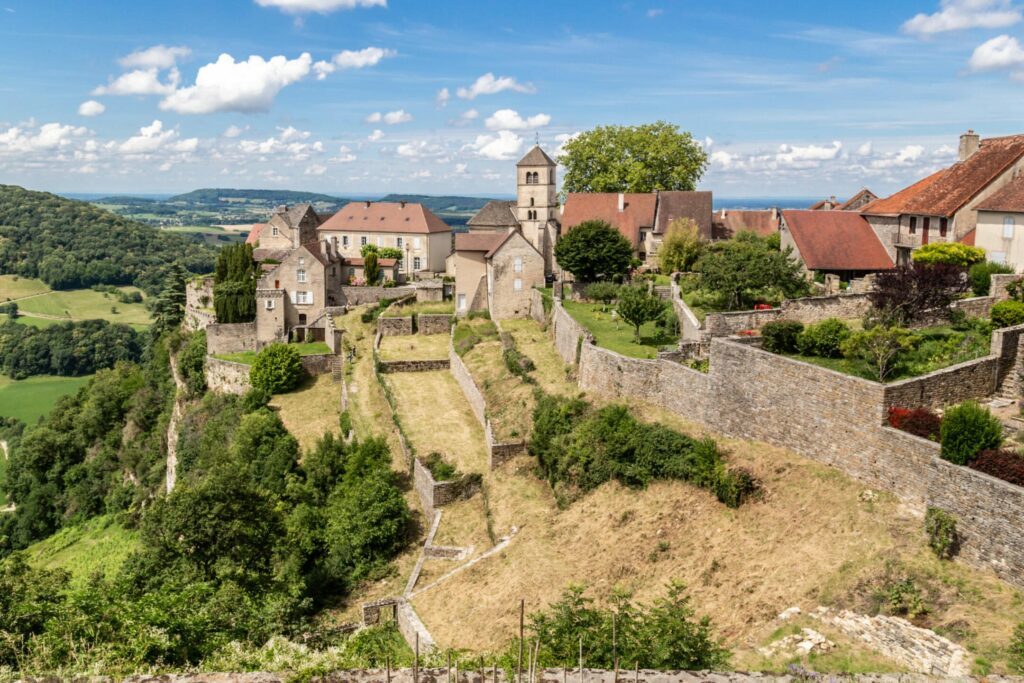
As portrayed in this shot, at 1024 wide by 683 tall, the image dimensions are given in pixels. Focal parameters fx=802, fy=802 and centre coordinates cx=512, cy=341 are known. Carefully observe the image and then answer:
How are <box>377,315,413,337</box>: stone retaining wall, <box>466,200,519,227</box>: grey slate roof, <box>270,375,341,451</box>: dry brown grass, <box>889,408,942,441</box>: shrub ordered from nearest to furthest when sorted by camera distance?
<box>889,408,942,441</box>: shrub, <box>270,375,341,451</box>: dry brown grass, <box>377,315,413,337</box>: stone retaining wall, <box>466,200,519,227</box>: grey slate roof

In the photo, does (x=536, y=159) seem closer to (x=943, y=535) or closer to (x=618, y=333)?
(x=618, y=333)

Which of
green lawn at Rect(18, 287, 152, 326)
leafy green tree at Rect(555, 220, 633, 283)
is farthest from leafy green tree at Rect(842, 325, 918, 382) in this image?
green lawn at Rect(18, 287, 152, 326)

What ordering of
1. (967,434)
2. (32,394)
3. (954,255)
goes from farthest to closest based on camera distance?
(32,394) → (954,255) → (967,434)

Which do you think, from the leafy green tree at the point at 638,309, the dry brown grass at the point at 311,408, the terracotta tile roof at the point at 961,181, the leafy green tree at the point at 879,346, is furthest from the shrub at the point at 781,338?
the dry brown grass at the point at 311,408

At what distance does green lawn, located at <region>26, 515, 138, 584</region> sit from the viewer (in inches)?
1580

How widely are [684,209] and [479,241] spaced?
13.4 metres

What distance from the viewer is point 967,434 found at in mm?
14375

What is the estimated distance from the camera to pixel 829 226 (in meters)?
37.7

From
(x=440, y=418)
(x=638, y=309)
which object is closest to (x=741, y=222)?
(x=638, y=309)

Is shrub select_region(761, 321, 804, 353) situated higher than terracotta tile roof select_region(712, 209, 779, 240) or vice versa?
terracotta tile roof select_region(712, 209, 779, 240)

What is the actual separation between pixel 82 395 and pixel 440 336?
39423 millimetres

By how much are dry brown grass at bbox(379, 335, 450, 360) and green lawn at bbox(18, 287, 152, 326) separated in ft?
294

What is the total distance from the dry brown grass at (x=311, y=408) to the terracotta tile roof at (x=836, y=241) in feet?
74.7

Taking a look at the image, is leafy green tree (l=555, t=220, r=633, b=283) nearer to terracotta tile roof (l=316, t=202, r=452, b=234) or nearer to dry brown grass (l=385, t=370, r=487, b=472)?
dry brown grass (l=385, t=370, r=487, b=472)
